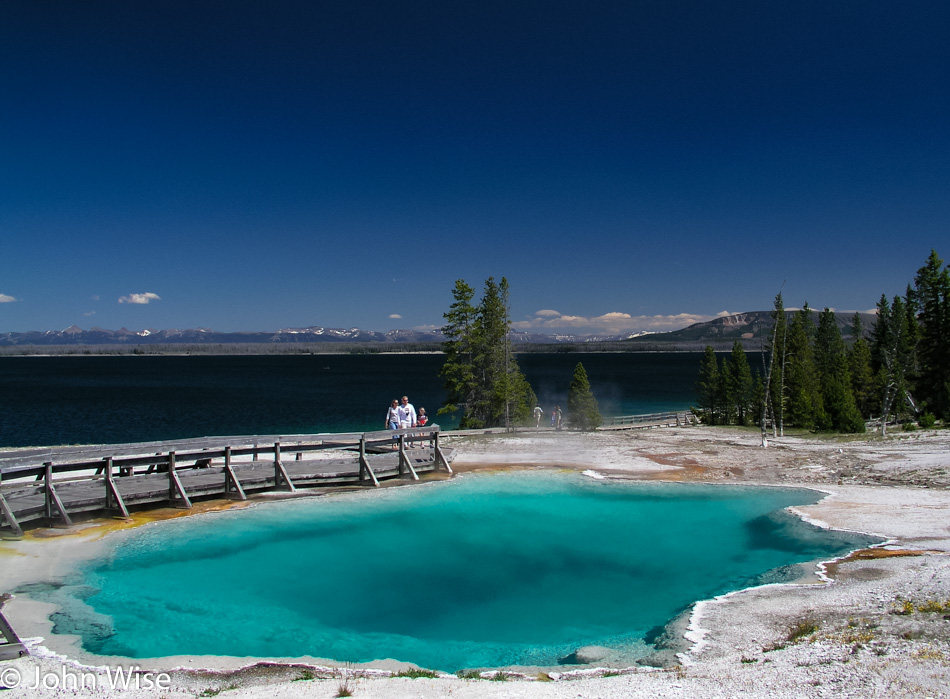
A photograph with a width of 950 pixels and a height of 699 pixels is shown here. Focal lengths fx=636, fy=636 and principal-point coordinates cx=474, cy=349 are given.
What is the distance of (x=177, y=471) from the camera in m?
17.0

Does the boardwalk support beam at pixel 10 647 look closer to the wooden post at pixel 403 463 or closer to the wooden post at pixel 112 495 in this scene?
the wooden post at pixel 112 495

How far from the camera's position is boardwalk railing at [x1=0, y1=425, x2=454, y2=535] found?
14.1 metres

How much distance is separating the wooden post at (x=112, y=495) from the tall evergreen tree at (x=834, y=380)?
3578 cm

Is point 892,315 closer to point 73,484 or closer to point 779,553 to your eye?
point 779,553

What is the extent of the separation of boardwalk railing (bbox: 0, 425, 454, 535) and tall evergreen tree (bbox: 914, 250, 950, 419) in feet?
137

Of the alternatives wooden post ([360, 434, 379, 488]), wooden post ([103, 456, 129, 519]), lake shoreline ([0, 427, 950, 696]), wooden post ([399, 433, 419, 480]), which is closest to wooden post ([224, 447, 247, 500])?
wooden post ([103, 456, 129, 519])

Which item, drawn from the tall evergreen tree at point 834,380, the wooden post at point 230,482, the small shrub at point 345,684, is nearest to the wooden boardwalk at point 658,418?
the tall evergreen tree at point 834,380

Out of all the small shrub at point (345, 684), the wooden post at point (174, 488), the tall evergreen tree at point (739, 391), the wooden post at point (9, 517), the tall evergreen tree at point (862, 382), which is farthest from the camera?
the tall evergreen tree at point (739, 391)

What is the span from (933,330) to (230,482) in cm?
5216

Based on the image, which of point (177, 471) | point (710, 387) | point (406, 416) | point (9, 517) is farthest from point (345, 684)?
point (710, 387)

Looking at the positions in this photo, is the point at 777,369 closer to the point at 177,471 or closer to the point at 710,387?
the point at 710,387

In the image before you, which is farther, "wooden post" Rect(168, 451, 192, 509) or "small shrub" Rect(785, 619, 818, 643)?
"wooden post" Rect(168, 451, 192, 509)

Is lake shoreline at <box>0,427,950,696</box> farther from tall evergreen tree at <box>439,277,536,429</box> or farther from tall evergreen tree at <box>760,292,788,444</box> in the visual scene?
tall evergreen tree at <box>439,277,536,429</box>

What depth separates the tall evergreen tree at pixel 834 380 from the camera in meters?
36.0
